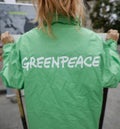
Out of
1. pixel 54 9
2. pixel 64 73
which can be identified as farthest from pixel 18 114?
pixel 54 9

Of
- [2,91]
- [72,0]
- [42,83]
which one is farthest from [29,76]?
[2,91]

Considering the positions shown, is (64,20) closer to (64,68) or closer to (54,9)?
(54,9)

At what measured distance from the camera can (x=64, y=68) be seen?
1.80m

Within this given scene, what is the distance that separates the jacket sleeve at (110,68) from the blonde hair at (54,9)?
258mm

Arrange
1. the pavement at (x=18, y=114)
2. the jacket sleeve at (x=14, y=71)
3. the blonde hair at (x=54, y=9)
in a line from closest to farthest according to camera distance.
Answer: the blonde hair at (x=54, y=9)
the jacket sleeve at (x=14, y=71)
the pavement at (x=18, y=114)

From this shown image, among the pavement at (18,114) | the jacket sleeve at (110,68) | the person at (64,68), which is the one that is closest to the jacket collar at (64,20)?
the person at (64,68)

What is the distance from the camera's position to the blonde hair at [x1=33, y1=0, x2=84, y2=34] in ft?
5.73

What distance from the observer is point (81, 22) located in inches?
73.0

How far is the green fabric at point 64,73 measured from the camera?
1.79 m

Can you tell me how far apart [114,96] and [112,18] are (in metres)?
6.27

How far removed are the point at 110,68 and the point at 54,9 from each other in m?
0.44

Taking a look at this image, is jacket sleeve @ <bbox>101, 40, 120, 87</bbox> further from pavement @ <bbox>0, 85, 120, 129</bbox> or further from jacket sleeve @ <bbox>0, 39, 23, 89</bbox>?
pavement @ <bbox>0, 85, 120, 129</bbox>

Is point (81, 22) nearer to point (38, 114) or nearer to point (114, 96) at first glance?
point (38, 114)

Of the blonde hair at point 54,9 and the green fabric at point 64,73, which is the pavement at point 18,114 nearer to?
the green fabric at point 64,73
